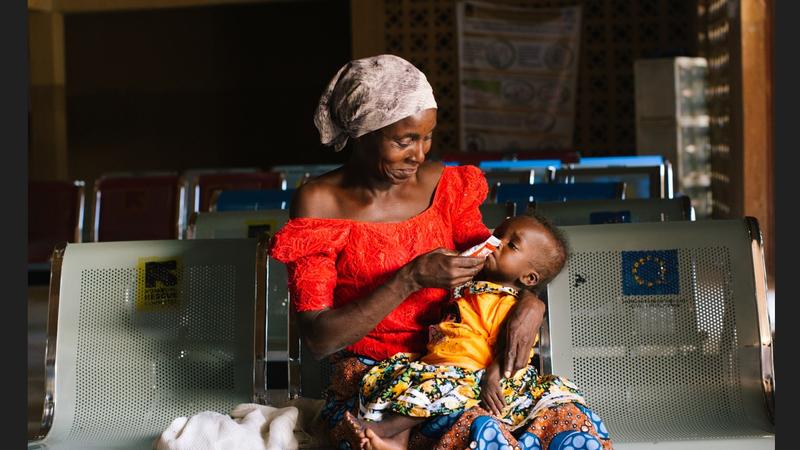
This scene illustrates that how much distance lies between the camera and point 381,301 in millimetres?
2383

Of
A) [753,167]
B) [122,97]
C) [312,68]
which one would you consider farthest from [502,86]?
[122,97]

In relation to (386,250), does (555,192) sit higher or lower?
higher

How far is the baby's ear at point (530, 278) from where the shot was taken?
2.56m

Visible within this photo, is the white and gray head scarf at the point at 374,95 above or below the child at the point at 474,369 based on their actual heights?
above

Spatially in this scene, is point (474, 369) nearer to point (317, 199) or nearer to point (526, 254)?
point (526, 254)

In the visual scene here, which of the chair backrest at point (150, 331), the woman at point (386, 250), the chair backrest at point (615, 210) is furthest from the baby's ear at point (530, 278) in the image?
the chair backrest at point (615, 210)

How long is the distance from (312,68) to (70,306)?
47.6 ft

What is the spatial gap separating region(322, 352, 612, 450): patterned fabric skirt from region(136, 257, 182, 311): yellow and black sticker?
2.45ft

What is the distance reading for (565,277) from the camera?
296cm

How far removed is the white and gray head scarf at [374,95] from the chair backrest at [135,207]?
13.6 feet

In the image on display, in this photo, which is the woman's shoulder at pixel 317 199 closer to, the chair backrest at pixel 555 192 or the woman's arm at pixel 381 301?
the woman's arm at pixel 381 301

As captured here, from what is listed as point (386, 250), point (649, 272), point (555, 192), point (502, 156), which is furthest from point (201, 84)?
point (386, 250)

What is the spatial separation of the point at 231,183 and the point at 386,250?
4327mm

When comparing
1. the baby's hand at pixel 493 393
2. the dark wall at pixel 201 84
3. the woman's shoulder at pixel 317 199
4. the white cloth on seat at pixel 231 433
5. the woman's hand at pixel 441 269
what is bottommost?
the white cloth on seat at pixel 231 433
